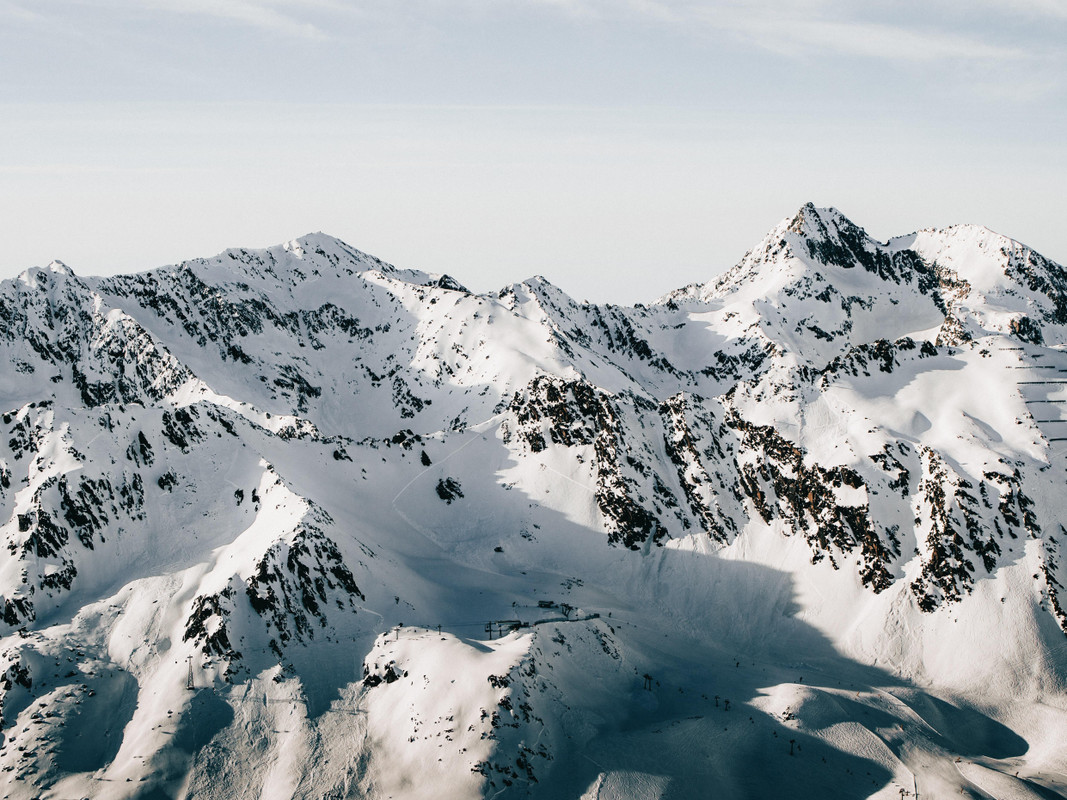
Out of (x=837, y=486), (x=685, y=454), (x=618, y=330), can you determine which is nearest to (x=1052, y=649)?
(x=837, y=486)

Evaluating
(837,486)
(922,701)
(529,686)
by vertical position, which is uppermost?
(837,486)

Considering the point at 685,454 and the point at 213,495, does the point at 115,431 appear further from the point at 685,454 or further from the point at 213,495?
the point at 685,454

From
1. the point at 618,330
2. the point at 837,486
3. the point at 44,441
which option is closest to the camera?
the point at 44,441

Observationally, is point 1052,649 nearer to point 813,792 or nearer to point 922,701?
point 922,701

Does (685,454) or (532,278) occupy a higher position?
(532,278)

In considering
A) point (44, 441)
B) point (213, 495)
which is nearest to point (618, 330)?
point (213, 495)

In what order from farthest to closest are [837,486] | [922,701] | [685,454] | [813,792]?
[685,454] < [837,486] < [922,701] < [813,792]

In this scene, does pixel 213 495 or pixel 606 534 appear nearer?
pixel 213 495
